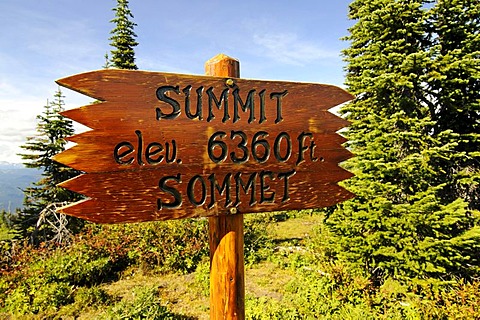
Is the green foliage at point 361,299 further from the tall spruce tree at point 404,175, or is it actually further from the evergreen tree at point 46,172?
the evergreen tree at point 46,172

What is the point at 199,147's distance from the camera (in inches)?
59.1

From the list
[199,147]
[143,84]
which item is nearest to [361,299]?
[199,147]

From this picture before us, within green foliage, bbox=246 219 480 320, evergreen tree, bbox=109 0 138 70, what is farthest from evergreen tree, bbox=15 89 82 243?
green foliage, bbox=246 219 480 320

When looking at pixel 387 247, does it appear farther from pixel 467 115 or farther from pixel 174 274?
pixel 174 274

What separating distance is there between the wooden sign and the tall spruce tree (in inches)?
140

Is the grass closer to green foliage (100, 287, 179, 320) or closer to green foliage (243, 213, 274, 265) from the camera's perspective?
green foliage (243, 213, 274, 265)

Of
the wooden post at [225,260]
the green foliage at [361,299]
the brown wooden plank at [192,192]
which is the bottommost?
the green foliage at [361,299]

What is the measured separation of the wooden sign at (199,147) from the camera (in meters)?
1.34

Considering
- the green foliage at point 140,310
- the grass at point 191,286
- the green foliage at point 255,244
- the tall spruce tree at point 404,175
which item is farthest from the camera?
the green foliage at point 255,244

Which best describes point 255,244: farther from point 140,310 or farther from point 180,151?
point 180,151

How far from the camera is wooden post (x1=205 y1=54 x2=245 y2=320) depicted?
165cm

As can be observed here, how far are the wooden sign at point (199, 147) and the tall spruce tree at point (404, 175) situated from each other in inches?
140

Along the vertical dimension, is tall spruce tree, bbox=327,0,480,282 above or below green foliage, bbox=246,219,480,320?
above

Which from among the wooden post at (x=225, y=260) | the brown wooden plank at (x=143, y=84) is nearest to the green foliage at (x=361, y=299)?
the wooden post at (x=225, y=260)
